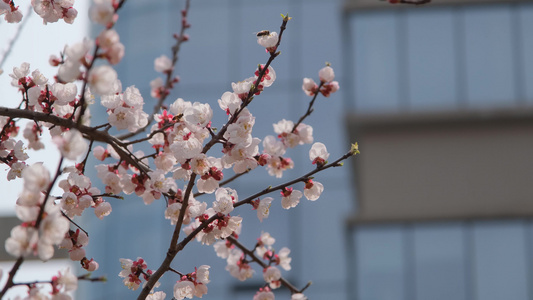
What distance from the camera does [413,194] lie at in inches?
541

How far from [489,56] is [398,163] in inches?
99.8

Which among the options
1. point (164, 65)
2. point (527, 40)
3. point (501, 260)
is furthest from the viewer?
point (527, 40)

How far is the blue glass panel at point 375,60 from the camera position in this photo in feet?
47.0

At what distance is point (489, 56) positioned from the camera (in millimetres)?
14141

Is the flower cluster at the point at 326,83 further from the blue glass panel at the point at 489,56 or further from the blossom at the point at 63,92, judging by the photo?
the blue glass panel at the point at 489,56

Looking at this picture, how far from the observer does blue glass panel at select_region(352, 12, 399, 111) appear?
14.3 metres

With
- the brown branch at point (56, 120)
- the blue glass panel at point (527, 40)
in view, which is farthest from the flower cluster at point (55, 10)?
the blue glass panel at point (527, 40)

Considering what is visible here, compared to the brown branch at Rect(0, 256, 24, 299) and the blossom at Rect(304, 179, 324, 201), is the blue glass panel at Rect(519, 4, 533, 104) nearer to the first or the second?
the blossom at Rect(304, 179, 324, 201)

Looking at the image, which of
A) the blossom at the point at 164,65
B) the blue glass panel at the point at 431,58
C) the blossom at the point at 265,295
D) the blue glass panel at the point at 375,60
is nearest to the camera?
the blossom at the point at 265,295

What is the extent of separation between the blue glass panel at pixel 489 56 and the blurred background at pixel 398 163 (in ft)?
0.06

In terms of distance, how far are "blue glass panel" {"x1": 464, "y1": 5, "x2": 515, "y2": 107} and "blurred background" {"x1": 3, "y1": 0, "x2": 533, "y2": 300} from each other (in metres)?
0.02

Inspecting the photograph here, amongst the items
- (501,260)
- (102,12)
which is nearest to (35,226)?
(102,12)

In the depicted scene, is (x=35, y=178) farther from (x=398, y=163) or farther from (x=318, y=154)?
(x=398, y=163)

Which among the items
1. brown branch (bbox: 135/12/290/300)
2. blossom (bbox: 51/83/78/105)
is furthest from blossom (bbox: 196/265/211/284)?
blossom (bbox: 51/83/78/105)
